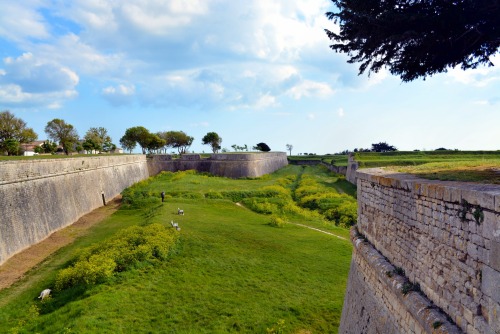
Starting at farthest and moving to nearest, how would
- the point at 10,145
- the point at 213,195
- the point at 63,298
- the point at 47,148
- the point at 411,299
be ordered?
the point at 47,148, the point at 10,145, the point at 213,195, the point at 63,298, the point at 411,299

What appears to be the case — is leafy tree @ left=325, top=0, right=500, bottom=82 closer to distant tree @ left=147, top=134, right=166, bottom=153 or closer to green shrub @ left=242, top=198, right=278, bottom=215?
green shrub @ left=242, top=198, right=278, bottom=215

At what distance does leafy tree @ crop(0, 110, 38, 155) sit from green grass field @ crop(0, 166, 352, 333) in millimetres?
22668

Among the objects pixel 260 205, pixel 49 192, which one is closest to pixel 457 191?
pixel 49 192

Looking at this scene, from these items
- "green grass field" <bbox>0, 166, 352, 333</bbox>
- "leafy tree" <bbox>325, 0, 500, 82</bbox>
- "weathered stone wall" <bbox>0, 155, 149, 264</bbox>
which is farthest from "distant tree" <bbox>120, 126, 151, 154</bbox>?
"leafy tree" <bbox>325, 0, 500, 82</bbox>

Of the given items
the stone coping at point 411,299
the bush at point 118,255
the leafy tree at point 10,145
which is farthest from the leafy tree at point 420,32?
the leafy tree at point 10,145

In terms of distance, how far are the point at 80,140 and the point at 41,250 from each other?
47814 mm

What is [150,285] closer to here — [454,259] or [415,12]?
[454,259]

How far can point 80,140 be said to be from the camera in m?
58.7

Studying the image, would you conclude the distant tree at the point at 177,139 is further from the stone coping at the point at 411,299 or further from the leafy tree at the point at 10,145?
the stone coping at the point at 411,299

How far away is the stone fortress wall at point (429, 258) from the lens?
3.27m

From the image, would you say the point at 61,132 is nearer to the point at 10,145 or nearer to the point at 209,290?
the point at 10,145

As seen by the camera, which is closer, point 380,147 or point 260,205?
point 260,205

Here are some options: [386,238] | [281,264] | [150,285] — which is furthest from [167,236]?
[386,238]

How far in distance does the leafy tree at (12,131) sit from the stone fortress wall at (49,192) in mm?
11294
